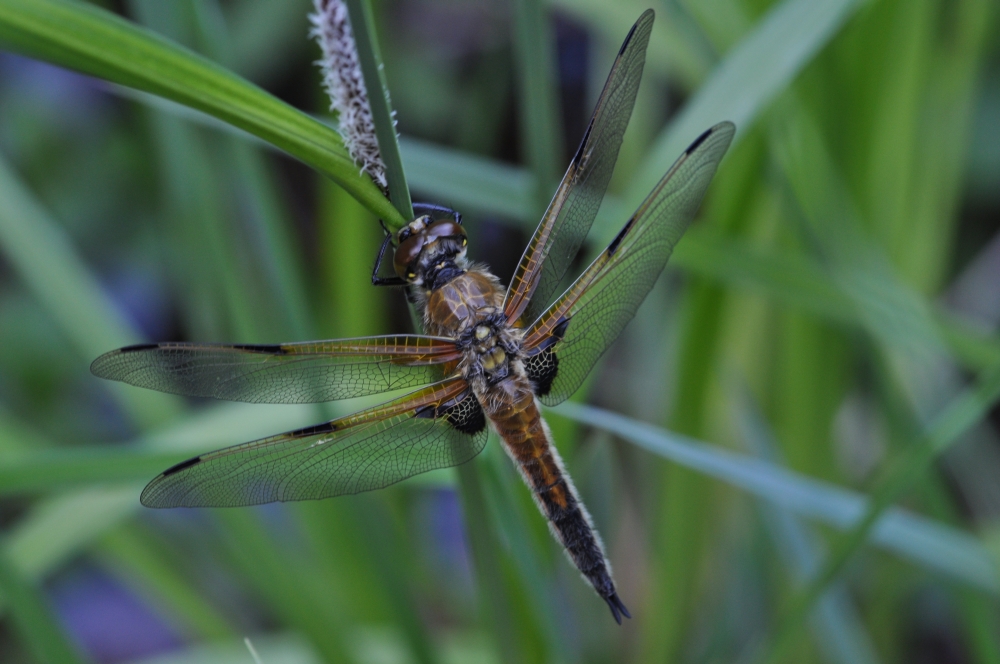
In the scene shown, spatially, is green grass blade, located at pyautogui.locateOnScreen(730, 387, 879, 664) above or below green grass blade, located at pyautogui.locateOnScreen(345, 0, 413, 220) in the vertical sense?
below

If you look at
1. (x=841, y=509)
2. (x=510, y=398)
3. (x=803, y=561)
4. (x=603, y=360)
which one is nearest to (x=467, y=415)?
(x=510, y=398)

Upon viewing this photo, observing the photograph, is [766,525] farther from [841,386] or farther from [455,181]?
[455,181]

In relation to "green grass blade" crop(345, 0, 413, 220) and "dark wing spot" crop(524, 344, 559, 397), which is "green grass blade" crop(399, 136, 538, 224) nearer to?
"dark wing spot" crop(524, 344, 559, 397)

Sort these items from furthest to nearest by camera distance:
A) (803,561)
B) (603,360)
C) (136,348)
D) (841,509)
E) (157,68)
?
(603,360)
(803,561)
(841,509)
(136,348)
(157,68)

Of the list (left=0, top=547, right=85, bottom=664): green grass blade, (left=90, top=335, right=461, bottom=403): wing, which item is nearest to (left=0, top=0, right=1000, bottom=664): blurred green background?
(left=0, top=547, right=85, bottom=664): green grass blade

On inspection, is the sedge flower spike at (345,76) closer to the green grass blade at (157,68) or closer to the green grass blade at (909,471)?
the green grass blade at (157,68)

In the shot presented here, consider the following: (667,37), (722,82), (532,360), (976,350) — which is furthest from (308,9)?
(976,350)

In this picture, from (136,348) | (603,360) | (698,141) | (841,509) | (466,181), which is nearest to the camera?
(136,348)

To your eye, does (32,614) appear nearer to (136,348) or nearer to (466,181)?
(136,348)
